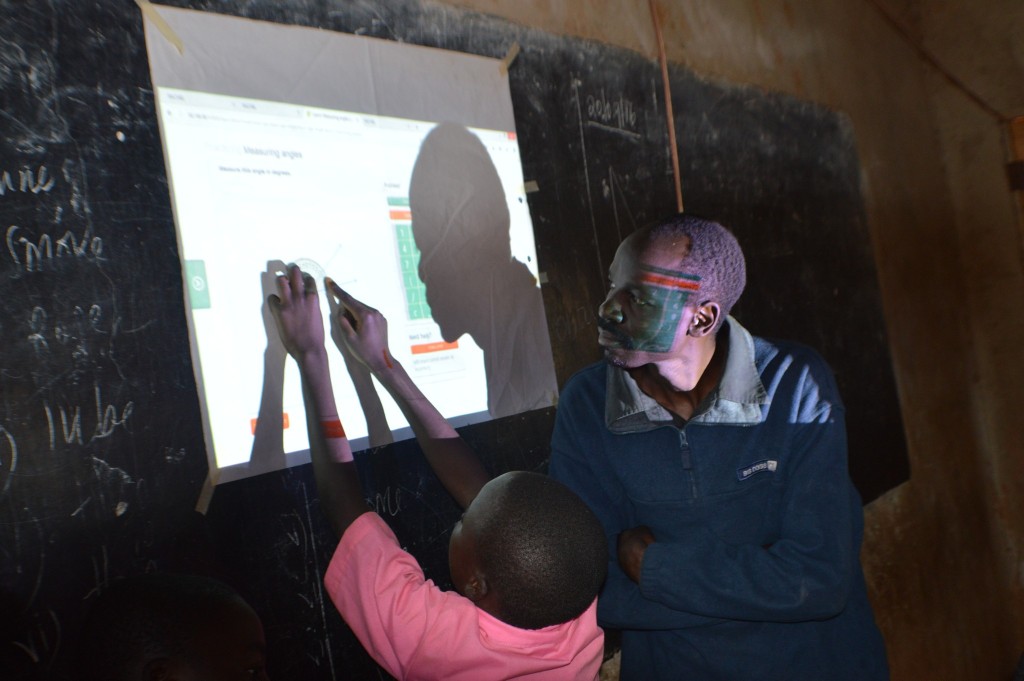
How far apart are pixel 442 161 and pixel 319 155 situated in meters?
0.27

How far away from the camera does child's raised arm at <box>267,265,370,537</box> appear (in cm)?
120

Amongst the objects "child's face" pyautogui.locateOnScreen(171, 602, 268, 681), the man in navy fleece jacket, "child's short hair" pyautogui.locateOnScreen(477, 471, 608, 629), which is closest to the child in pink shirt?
"child's short hair" pyautogui.locateOnScreen(477, 471, 608, 629)

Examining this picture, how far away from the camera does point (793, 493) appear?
4.25 ft

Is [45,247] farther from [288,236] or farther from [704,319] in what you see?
[704,319]

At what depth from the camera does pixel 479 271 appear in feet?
5.03

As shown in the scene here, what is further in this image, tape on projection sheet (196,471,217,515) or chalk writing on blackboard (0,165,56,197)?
tape on projection sheet (196,471,217,515)

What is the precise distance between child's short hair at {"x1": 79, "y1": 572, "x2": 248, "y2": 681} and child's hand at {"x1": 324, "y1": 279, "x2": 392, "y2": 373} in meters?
0.44

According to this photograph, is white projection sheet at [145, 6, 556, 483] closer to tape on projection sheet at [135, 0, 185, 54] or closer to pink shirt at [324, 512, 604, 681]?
tape on projection sheet at [135, 0, 185, 54]

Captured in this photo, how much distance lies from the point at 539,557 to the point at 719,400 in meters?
0.48

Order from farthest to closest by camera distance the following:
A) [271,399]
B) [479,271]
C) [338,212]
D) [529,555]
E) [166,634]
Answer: [479,271] < [338,212] < [271,399] < [529,555] < [166,634]

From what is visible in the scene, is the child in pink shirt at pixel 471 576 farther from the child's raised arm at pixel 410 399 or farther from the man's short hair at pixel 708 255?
the man's short hair at pixel 708 255

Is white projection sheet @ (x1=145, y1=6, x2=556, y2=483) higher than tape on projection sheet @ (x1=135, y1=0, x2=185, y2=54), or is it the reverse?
tape on projection sheet @ (x1=135, y1=0, x2=185, y2=54)

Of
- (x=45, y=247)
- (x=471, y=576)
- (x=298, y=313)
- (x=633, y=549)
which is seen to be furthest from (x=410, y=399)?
(x=45, y=247)

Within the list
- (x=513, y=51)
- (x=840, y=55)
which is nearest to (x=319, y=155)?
(x=513, y=51)
